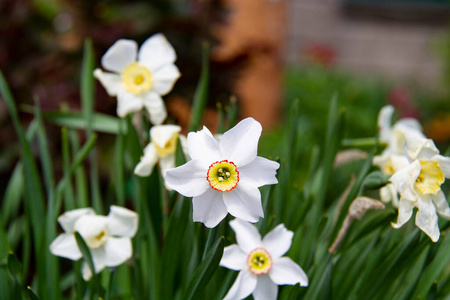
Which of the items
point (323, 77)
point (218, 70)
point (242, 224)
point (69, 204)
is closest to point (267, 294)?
point (242, 224)

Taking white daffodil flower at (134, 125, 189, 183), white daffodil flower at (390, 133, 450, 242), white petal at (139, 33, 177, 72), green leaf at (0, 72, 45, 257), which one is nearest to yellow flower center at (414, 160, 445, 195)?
white daffodil flower at (390, 133, 450, 242)

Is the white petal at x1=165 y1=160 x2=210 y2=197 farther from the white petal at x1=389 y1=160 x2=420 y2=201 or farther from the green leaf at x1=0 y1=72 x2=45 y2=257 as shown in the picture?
the green leaf at x1=0 y1=72 x2=45 y2=257

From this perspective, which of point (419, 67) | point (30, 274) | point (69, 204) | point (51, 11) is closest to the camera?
point (69, 204)

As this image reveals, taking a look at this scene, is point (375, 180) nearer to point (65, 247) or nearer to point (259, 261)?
point (259, 261)

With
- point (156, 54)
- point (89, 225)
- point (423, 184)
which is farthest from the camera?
point (156, 54)

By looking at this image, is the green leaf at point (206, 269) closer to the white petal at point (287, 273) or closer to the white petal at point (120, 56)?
the white petal at point (287, 273)

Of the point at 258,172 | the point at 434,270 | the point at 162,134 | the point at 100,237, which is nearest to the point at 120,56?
the point at 162,134

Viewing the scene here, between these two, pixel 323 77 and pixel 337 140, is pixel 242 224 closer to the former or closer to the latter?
pixel 337 140
